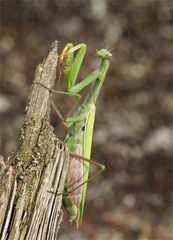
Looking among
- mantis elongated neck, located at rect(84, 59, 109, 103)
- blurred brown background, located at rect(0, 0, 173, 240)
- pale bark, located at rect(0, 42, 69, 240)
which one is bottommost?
pale bark, located at rect(0, 42, 69, 240)

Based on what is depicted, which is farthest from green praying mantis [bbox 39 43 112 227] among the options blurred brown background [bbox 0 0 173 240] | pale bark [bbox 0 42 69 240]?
blurred brown background [bbox 0 0 173 240]

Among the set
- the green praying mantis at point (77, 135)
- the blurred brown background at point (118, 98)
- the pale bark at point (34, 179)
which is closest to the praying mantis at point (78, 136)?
the green praying mantis at point (77, 135)

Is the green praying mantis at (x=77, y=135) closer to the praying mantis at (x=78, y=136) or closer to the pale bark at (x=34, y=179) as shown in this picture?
the praying mantis at (x=78, y=136)

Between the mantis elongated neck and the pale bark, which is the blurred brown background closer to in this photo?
the mantis elongated neck

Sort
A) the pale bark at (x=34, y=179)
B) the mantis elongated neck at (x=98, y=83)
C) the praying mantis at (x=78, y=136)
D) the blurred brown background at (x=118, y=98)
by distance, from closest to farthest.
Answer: the pale bark at (x=34, y=179)
the praying mantis at (x=78, y=136)
the mantis elongated neck at (x=98, y=83)
the blurred brown background at (x=118, y=98)

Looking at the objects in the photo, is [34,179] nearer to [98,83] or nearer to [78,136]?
[78,136]

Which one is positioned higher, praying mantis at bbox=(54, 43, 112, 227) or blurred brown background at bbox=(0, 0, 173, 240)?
blurred brown background at bbox=(0, 0, 173, 240)

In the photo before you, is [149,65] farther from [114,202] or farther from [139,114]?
[114,202]

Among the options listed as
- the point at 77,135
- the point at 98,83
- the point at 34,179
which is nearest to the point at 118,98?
the point at 98,83
